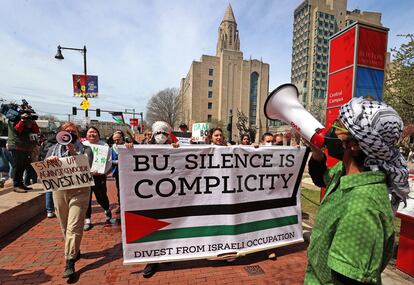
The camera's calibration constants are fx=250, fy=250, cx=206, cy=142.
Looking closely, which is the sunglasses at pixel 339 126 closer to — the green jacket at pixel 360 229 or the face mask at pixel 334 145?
the face mask at pixel 334 145

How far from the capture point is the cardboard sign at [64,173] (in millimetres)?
3111

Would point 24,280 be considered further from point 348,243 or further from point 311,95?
point 311,95

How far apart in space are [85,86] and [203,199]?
45.1 ft

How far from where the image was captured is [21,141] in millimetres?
5203

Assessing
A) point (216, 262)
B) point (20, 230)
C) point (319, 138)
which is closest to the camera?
point (319, 138)

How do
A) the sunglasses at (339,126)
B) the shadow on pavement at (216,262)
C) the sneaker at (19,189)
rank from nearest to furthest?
the sunglasses at (339,126), the shadow on pavement at (216,262), the sneaker at (19,189)

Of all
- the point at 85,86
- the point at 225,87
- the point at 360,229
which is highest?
the point at 225,87

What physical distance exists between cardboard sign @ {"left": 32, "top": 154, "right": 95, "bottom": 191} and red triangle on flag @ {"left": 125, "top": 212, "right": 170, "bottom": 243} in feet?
2.71

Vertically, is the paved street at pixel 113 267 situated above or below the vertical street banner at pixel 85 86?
below

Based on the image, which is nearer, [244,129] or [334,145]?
[334,145]

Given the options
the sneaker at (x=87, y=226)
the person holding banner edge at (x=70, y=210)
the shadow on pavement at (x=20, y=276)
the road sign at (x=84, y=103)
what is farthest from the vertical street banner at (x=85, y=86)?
the shadow on pavement at (x=20, y=276)

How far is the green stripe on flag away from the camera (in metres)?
3.04

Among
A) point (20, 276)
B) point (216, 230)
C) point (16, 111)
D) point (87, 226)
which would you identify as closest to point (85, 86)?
point (16, 111)

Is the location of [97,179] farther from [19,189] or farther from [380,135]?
[380,135]
